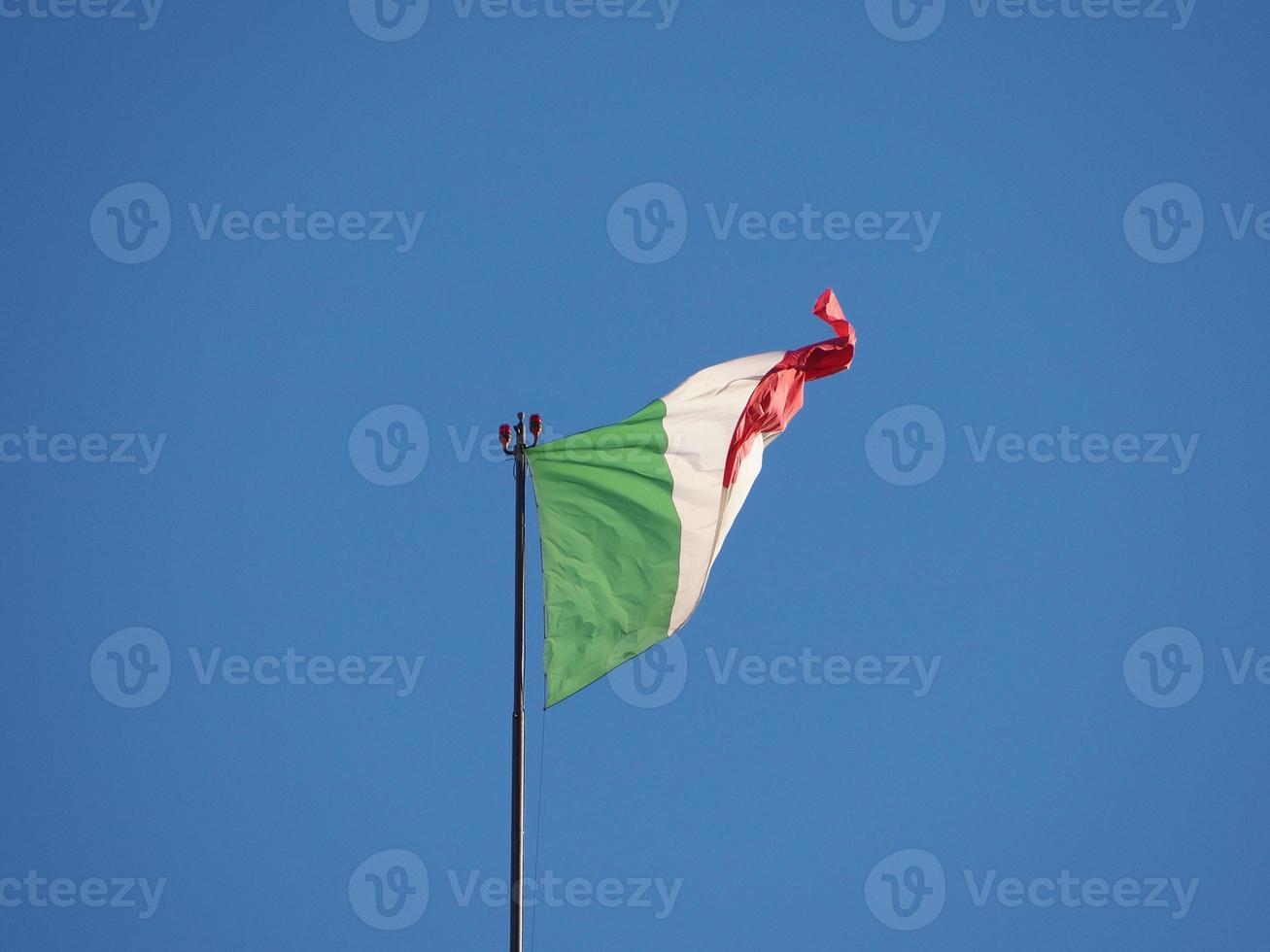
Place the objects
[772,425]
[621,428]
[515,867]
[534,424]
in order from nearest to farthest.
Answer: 1. [515,867]
2. [534,424]
3. [621,428]
4. [772,425]

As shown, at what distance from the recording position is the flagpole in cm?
1841

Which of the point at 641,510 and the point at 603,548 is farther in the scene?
Result: the point at 641,510

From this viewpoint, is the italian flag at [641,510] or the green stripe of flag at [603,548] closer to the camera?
the green stripe of flag at [603,548]

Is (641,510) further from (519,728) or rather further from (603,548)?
(519,728)

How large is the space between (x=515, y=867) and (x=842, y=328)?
761 centimetres

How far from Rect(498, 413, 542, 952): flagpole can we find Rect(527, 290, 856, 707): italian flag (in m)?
0.66

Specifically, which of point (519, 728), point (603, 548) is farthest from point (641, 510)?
point (519, 728)

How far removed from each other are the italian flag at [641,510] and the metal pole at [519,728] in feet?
2.28

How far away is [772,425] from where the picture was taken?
22812 mm

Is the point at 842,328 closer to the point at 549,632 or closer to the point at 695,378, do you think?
the point at 695,378

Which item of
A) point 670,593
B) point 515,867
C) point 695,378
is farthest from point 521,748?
point 695,378

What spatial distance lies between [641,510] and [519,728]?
3278 millimetres

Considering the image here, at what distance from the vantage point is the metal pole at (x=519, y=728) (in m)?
18.4

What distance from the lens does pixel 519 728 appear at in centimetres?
1891
